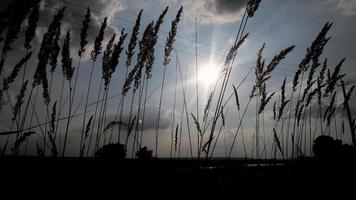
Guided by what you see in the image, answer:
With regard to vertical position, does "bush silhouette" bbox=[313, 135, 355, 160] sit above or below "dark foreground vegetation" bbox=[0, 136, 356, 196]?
above

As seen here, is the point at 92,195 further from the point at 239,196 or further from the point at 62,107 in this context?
the point at 62,107

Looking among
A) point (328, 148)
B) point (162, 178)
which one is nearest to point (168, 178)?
point (162, 178)

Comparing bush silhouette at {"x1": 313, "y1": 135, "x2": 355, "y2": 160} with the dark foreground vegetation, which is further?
bush silhouette at {"x1": 313, "y1": 135, "x2": 355, "y2": 160}

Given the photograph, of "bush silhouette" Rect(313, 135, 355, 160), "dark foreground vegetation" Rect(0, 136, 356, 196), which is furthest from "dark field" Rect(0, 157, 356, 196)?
"bush silhouette" Rect(313, 135, 355, 160)

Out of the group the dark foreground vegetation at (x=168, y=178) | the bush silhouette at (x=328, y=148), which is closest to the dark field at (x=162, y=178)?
the dark foreground vegetation at (x=168, y=178)

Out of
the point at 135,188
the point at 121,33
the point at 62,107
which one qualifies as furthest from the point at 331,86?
the point at 135,188

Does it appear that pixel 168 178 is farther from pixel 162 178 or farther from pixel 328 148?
pixel 328 148

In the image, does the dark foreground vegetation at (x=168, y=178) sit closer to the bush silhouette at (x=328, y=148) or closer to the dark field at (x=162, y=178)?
the dark field at (x=162, y=178)

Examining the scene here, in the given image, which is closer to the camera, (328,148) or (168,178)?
(168,178)

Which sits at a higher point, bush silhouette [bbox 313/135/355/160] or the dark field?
bush silhouette [bbox 313/135/355/160]

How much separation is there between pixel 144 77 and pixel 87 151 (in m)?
1.51

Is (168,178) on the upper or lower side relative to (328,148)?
lower

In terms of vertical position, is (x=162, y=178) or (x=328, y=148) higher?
(x=328, y=148)

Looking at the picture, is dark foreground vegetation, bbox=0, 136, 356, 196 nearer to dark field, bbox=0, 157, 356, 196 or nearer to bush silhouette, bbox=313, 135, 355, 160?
dark field, bbox=0, 157, 356, 196
